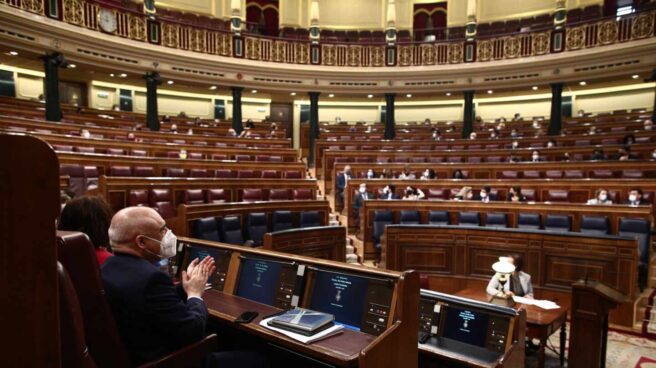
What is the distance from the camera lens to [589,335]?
8.97 ft

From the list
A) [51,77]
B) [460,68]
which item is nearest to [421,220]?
[460,68]

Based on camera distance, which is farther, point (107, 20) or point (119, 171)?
point (107, 20)

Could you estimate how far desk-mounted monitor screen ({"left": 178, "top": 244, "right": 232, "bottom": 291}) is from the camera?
218cm

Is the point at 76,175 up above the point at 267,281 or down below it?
above

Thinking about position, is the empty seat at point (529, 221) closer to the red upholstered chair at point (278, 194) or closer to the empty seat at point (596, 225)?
the empty seat at point (596, 225)

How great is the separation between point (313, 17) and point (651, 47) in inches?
353

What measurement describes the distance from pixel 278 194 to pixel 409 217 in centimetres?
209

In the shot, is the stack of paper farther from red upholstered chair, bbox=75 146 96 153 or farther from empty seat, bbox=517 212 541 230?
red upholstered chair, bbox=75 146 96 153

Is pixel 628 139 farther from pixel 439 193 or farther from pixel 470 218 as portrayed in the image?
pixel 470 218

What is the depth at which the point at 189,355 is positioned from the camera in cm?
145

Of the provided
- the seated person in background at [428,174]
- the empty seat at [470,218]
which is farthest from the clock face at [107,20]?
the empty seat at [470,218]

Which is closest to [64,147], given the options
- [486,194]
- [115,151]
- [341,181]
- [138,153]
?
[115,151]

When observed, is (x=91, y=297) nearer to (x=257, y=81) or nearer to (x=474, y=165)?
(x=474, y=165)

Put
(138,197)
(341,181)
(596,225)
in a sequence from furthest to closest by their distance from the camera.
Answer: (341,181) < (596,225) < (138,197)
